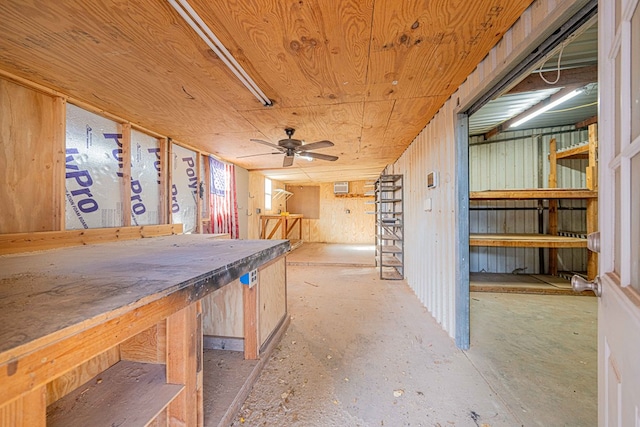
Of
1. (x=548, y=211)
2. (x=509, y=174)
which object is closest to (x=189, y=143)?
(x=509, y=174)

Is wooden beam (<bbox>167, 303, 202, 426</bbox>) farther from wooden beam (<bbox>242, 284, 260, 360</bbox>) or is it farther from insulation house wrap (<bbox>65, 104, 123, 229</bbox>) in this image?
insulation house wrap (<bbox>65, 104, 123, 229</bbox>)

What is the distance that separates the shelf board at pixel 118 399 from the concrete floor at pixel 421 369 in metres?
0.41

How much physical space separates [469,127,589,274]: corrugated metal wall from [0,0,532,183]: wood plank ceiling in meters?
2.99

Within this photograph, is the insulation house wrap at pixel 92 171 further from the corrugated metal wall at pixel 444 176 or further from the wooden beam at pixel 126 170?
the corrugated metal wall at pixel 444 176

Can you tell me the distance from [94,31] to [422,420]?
279 cm

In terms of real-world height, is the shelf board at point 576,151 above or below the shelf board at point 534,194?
above

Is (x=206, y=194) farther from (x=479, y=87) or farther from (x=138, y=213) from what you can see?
(x=479, y=87)

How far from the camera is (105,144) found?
241 cm

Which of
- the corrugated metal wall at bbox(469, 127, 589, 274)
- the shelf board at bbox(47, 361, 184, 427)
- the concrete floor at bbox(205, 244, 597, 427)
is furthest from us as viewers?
→ the corrugated metal wall at bbox(469, 127, 589, 274)

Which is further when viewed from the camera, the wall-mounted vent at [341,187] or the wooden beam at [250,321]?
the wall-mounted vent at [341,187]

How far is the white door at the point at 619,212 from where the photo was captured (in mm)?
540

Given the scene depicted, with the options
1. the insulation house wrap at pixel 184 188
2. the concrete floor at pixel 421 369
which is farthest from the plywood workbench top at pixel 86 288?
the insulation house wrap at pixel 184 188

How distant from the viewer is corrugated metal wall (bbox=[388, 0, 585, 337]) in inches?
47.3

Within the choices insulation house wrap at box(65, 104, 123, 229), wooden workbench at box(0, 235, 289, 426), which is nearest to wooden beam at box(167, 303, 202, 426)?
wooden workbench at box(0, 235, 289, 426)
